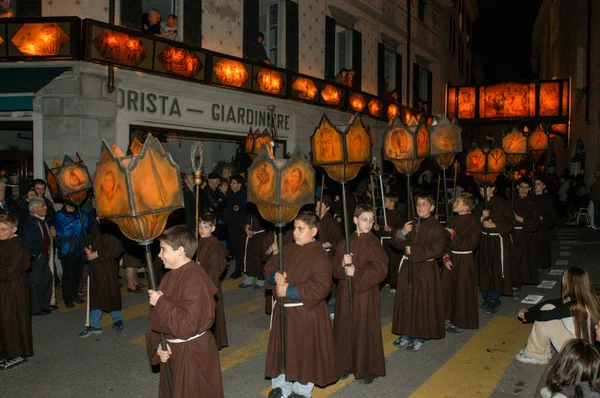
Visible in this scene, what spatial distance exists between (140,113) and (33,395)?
7923 mm

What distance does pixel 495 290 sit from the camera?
8.27 m

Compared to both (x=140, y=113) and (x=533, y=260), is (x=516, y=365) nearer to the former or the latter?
(x=533, y=260)

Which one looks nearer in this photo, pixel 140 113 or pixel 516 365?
pixel 516 365

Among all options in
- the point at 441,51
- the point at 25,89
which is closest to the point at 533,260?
the point at 25,89

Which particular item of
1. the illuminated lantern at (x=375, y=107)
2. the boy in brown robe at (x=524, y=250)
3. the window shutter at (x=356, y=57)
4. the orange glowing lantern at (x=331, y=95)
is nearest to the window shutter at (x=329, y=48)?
the orange glowing lantern at (x=331, y=95)

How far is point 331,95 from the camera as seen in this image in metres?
17.3

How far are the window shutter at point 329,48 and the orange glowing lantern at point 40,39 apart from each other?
9.48 m

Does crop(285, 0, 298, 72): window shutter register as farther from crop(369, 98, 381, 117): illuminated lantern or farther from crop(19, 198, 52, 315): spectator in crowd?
crop(19, 198, 52, 315): spectator in crowd

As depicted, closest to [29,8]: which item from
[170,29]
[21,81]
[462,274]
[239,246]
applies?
[21,81]

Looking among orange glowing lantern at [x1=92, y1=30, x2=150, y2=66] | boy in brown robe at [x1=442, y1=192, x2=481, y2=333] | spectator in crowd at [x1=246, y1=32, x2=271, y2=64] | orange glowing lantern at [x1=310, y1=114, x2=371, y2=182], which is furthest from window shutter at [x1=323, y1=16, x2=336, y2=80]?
orange glowing lantern at [x1=310, y1=114, x2=371, y2=182]

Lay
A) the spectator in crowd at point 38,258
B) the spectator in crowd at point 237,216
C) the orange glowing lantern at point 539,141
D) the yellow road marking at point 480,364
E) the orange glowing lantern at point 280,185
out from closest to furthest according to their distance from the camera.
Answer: the orange glowing lantern at point 280,185
the yellow road marking at point 480,364
the spectator in crowd at point 38,258
the spectator in crowd at point 237,216
the orange glowing lantern at point 539,141

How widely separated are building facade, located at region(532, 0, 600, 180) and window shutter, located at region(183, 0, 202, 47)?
16.6 meters

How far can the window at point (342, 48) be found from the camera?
19.0 metres

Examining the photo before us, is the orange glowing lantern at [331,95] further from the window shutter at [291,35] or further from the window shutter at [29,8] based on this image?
the window shutter at [29,8]
